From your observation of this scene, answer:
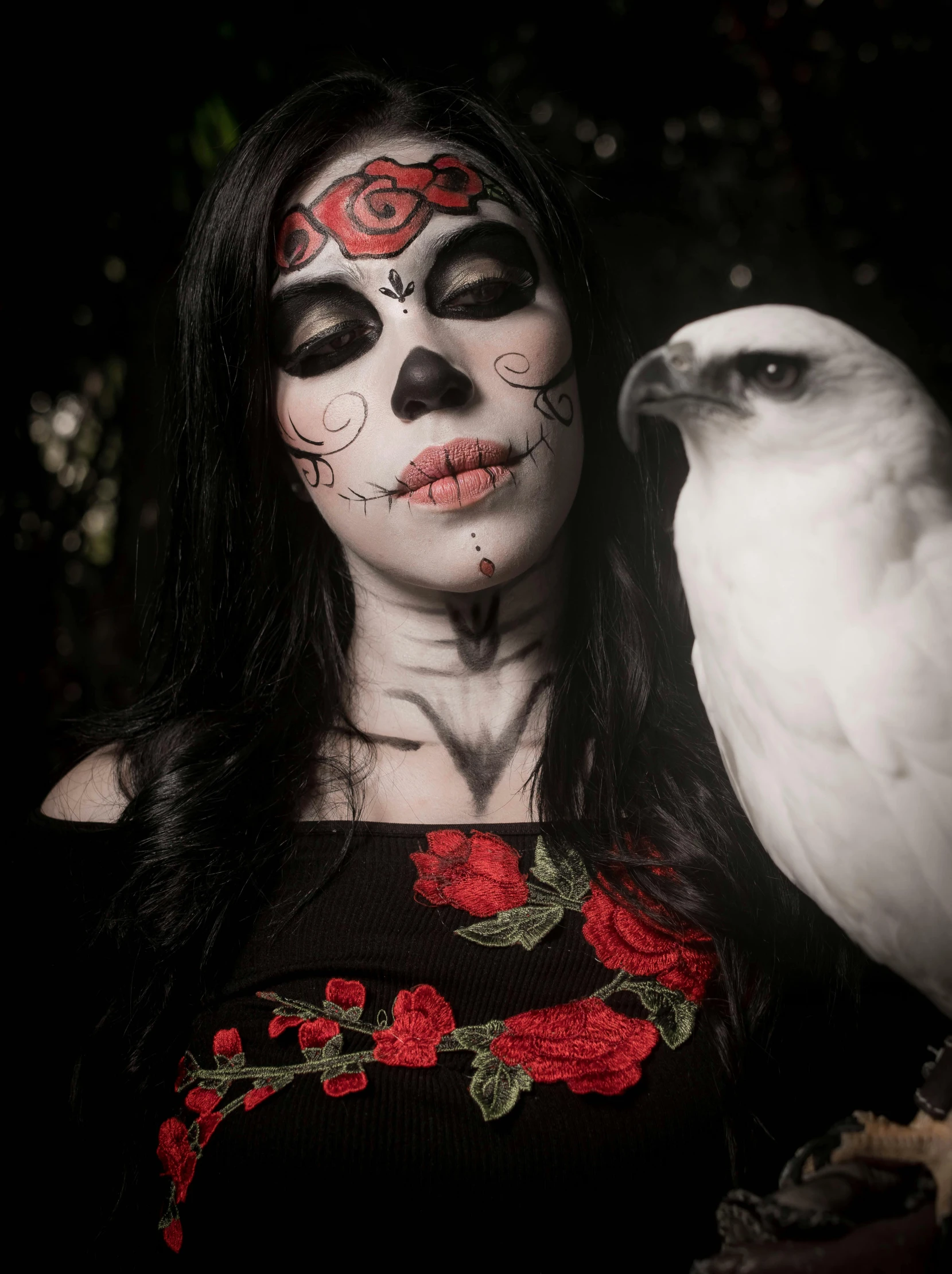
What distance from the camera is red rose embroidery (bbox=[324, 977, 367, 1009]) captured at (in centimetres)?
78

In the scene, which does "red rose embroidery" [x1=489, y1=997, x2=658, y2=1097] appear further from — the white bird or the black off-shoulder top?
the white bird

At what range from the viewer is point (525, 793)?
875mm

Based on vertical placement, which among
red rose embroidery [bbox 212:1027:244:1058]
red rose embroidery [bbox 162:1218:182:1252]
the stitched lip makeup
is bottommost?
red rose embroidery [bbox 162:1218:182:1252]

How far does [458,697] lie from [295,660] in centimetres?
19

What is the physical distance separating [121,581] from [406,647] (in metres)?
0.77

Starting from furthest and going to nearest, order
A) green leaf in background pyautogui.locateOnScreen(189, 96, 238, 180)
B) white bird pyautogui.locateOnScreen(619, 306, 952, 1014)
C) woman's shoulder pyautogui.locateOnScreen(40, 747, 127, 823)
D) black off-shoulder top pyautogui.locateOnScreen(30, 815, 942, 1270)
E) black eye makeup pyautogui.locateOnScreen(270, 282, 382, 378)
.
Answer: green leaf in background pyautogui.locateOnScreen(189, 96, 238, 180), woman's shoulder pyautogui.locateOnScreen(40, 747, 127, 823), black eye makeup pyautogui.locateOnScreen(270, 282, 382, 378), black off-shoulder top pyautogui.locateOnScreen(30, 815, 942, 1270), white bird pyautogui.locateOnScreen(619, 306, 952, 1014)

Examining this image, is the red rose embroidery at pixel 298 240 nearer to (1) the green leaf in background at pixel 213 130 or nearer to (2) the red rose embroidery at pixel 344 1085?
(1) the green leaf in background at pixel 213 130

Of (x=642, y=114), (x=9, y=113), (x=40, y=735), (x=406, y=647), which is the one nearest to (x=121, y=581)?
(x=40, y=735)

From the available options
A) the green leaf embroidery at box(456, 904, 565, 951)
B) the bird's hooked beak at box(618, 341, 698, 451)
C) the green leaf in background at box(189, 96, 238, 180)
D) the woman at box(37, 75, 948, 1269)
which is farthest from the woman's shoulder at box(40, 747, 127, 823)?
the green leaf in background at box(189, 96, 238, 180)

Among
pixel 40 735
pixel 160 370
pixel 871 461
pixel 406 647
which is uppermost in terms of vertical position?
pixel 160 370

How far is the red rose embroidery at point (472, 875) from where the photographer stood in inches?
31.9

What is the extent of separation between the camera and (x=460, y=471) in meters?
0.76

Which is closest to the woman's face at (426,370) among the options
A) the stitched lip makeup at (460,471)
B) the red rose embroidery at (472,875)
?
the stitched lip makeup at (460,471)

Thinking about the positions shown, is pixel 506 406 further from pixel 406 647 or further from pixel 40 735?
pixel 40 735
